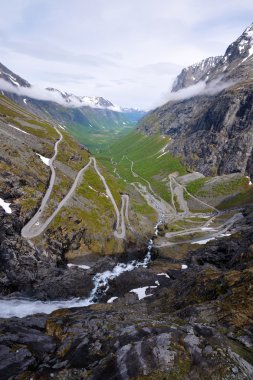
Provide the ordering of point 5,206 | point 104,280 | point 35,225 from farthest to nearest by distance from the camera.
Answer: point 35,225 → point 5,206 → point 104,280

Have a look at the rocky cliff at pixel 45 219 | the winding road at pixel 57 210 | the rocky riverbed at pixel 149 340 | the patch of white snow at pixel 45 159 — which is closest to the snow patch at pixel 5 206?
the rocky cliff at pixel 45 219

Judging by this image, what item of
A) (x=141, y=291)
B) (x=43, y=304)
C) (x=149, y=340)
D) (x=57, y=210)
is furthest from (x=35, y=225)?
(x=149, y=340)

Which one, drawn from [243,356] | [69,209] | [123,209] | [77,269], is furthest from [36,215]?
[243,356]

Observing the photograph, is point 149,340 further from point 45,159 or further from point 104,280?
point 45,159

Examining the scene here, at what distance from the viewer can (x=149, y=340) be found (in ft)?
129

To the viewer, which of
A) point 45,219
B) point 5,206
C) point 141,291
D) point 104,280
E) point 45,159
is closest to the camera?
point 141,291

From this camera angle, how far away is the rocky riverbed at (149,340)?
115 feet

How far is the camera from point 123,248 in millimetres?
124750

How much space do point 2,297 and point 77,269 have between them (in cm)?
2478

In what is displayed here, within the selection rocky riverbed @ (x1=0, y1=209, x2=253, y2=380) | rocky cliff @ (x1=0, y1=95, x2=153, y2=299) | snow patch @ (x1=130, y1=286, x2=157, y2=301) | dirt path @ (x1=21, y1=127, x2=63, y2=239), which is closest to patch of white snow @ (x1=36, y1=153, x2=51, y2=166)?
rocky cliff @ (x1=0, y1=95, x2=153, y2=299)

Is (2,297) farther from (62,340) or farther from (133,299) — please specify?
(62,340)

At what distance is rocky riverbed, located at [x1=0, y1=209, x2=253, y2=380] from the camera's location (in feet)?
115

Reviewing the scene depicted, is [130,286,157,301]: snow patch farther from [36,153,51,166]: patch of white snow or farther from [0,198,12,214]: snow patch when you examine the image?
[36,153,51,166]: patch of white snow

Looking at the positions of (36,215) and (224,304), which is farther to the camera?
(36,215)
